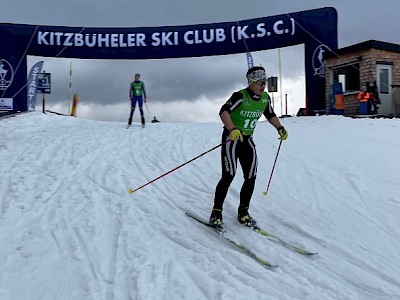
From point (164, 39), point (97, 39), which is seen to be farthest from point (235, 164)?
point (97, 39)

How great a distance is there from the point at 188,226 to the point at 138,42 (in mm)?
18846

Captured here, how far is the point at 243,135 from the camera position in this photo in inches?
203

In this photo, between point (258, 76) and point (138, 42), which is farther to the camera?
point (138, 42)

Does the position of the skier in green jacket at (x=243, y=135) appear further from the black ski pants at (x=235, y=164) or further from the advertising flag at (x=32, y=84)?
the advertising flag at (x=32, y=84)

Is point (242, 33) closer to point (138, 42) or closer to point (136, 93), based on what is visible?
point (138, 42)

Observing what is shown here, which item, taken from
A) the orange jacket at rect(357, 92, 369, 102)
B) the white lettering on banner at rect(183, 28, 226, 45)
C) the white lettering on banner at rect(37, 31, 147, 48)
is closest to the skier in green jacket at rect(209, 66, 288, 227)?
the orange jacket at rect(357, 92, 369, 102)

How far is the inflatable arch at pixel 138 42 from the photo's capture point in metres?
20.4

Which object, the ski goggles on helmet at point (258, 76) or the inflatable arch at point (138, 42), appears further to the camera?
the inflatable arch at point (138, 42)

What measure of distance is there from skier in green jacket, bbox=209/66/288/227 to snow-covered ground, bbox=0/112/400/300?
0.34 metres

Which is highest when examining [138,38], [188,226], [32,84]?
[138,38]

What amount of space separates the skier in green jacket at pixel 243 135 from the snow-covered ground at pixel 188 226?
13.4 inches

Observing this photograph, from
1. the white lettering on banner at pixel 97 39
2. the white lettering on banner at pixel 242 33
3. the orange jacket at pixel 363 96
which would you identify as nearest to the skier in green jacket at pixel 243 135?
the orange jacket at pixel 363 96

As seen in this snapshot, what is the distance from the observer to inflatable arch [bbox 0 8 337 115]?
20.4 m

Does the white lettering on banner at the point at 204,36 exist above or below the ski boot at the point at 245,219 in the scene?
above
